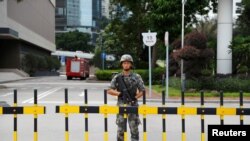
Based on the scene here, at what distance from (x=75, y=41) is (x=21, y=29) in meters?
64.7

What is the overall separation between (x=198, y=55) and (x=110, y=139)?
1780 centimetres

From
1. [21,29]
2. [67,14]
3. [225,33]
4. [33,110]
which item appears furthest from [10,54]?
[67,14]

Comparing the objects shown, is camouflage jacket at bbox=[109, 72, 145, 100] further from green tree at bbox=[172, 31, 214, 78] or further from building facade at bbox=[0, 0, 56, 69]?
building facade at bbox=[0, 0, 56, 69]

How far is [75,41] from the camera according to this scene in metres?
140

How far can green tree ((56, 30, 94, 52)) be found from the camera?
139m

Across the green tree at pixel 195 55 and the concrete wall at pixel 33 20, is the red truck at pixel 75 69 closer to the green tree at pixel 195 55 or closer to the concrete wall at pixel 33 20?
the concrete wall at pixel 33 20

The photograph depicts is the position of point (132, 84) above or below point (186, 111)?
above

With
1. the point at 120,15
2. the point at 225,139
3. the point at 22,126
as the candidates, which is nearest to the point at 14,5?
the point at 120,15

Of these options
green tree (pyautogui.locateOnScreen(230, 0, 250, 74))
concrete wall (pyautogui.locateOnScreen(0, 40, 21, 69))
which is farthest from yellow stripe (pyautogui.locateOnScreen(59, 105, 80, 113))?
concrete wall (pyautogui.locateOnScreen(0, 40, 21, 69))

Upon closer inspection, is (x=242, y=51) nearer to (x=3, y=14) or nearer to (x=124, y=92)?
(x=124, y=92)

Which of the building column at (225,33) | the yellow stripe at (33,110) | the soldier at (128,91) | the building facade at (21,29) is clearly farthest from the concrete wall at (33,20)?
the soldier at (128,91)

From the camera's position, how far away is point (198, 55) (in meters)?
28.5

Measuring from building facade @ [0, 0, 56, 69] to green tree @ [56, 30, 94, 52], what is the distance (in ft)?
103

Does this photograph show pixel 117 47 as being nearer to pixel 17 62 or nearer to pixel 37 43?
pixel 17 62
